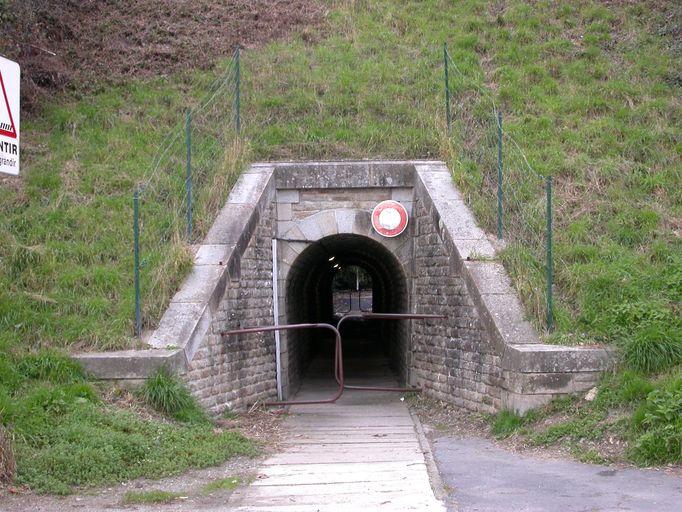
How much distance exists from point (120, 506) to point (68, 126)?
9208 mm

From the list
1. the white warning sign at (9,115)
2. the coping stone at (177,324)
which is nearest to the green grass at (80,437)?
the coping stone at (177,324)

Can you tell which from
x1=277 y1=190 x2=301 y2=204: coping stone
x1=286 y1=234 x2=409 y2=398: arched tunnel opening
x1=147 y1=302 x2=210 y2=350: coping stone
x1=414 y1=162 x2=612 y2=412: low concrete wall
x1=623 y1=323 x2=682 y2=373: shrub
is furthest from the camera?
x1=286 y1=234 x2=409 y2=398: arched tunnel opening

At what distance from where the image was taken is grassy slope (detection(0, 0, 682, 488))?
8844 mm

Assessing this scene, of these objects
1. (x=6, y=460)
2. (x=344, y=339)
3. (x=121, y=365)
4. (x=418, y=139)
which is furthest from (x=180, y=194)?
(x=344, y=339)

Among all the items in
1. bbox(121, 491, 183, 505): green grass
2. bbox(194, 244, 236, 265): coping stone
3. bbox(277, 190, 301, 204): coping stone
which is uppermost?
bbox(277, 190, 301, 204): coping stone

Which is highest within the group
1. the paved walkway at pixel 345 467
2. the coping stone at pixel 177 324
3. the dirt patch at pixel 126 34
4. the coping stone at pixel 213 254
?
the dirt patch at pixel 126 34

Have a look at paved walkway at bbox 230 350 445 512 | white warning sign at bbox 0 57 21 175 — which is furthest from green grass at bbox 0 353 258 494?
white warning sign at bbox 0 57 21 175

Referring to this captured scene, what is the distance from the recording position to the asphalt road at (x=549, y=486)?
5715 mm

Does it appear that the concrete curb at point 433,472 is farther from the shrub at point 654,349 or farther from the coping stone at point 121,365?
the coping stone at point 121,365

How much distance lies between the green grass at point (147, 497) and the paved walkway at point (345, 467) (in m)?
0.52

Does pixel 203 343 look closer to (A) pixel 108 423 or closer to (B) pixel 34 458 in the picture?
(A) pixel 108 423

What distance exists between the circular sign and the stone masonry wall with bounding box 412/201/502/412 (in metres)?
0.24

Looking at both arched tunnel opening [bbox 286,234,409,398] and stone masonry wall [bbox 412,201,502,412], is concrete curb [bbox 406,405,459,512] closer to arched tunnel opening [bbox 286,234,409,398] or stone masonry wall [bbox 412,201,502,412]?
stone masonry wall [bbox 412,201,502,412]

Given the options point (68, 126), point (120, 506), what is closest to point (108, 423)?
point (120, 506)
